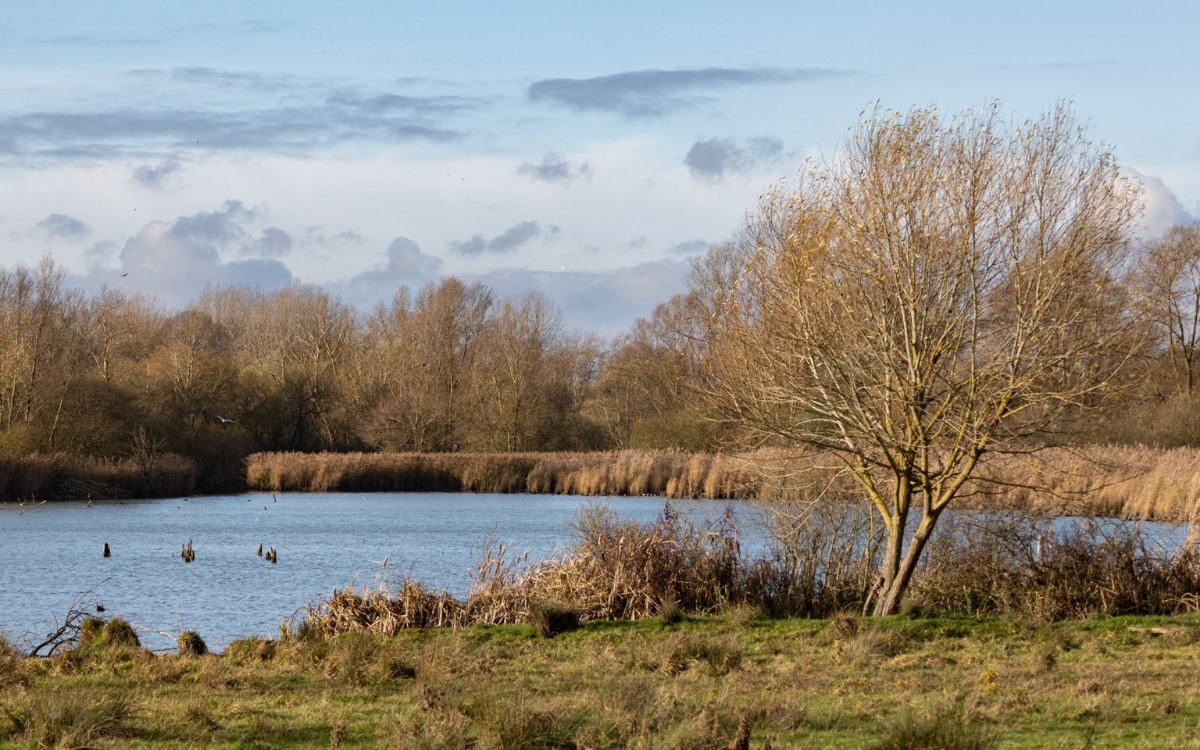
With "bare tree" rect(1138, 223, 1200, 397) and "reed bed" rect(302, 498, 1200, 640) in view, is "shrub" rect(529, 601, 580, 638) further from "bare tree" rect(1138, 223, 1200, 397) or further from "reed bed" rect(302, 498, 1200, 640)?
"bare tree" rect(1138, 223, 1200, 397)

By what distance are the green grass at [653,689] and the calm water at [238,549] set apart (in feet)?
12.1

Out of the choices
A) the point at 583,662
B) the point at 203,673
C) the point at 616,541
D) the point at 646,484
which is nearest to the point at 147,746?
the point at 203,673

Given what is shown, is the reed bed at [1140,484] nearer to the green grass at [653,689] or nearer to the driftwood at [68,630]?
the green grass at [653,689]

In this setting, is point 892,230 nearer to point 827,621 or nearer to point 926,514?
point 926,514

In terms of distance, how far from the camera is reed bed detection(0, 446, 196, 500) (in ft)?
151

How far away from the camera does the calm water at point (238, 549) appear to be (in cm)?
2121

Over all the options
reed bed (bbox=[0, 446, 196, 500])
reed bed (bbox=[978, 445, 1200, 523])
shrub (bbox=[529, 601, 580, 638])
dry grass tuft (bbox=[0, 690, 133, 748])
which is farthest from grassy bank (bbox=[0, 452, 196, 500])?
dry grass tuft (bbox=[0, 690, 133, 748])

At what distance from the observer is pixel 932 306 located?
14.6 metres

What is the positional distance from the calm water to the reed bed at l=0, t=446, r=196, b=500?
1.99m

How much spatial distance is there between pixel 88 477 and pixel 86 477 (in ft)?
0.27

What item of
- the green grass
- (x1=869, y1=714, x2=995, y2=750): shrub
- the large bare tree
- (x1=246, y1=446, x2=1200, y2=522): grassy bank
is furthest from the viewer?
(x1=246, y1=446, x2=1200, y2=522): grassy bank

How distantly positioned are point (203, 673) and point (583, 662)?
414 centimetres

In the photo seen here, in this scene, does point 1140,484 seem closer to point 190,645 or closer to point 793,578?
point 793,578

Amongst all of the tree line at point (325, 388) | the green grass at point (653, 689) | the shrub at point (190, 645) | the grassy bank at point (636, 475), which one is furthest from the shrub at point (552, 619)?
the tree line at point (325, 388)
